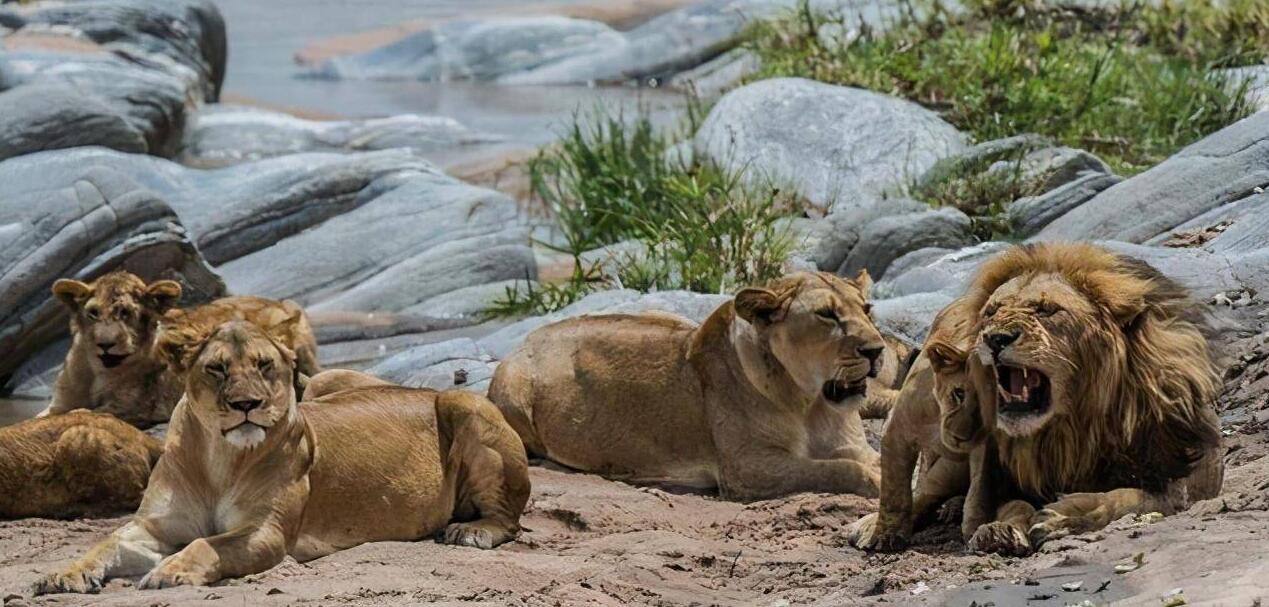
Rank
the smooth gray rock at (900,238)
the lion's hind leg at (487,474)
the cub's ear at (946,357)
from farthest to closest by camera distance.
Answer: the smooth gray rock at (900,238) < the lion's hind leg at (487,474) < the cub's ear at (946,357)

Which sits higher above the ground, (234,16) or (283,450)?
(283,450)

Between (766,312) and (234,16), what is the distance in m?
28.7

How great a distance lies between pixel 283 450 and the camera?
7668 mm

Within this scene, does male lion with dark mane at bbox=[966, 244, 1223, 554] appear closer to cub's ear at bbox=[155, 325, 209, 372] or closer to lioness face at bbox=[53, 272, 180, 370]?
cub's ear at bbox=[155, 325, 209, 372]

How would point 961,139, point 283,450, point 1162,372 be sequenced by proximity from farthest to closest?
point 961,139 < point 283,450 < point 1162,372

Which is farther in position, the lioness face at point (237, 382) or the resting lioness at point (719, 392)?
the resting lioness at point (719, 392)

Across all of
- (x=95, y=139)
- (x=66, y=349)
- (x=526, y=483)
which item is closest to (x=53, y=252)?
(x=66, y=349)

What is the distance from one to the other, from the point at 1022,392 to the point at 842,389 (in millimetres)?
2286

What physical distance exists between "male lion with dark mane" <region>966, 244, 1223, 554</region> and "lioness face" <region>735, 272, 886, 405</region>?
1821 millimetres

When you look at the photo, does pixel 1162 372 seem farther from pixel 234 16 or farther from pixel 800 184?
pixel 234 16

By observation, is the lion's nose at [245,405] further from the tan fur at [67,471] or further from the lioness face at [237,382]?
the tan fur at [67,471]

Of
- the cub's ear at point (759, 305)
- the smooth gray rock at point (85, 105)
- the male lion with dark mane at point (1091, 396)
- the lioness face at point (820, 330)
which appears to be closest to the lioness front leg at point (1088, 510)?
the male lion with dark mane at point (1091, 396)

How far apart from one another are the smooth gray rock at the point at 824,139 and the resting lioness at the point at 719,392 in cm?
508

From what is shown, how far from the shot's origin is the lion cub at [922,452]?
24.2 feet
